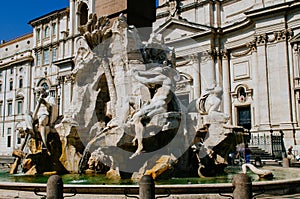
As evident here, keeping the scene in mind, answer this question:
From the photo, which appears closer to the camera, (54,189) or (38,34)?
(54,189)

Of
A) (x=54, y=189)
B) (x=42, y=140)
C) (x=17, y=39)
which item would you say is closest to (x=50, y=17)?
(x=17, y=39)

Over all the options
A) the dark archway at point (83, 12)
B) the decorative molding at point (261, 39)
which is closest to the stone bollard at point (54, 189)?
the decorative molding at point (261, 39)

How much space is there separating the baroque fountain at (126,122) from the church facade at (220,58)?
6.39ft

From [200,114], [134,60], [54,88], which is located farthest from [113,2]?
[54,88]

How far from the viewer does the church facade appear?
92.8 ft

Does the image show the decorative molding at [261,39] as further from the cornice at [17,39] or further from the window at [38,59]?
the cornice at [17,39]

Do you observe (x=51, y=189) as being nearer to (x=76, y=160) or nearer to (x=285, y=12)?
(x=76, y=160)

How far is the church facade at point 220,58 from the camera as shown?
28297 millimetres

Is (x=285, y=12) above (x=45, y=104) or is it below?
above

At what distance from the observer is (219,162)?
40.2ft

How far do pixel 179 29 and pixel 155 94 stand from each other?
2799cm

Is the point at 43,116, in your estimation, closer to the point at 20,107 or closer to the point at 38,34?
the point at 38,34

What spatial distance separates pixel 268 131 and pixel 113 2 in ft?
60.6

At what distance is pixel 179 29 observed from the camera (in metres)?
38.2
